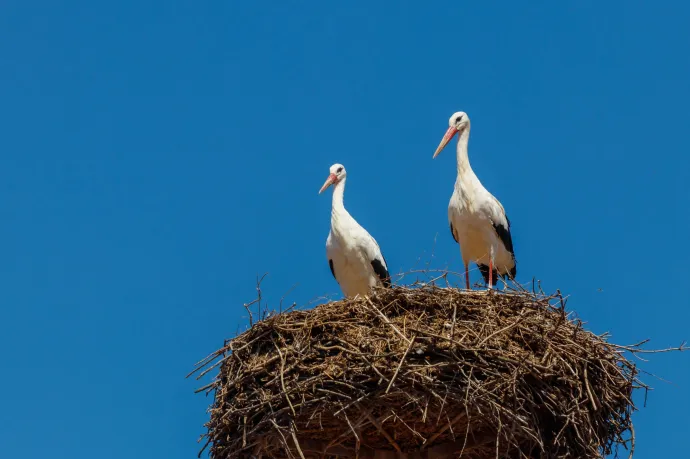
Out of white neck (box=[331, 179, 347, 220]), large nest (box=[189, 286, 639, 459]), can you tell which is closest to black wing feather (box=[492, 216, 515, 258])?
white neck (box=[331, 179, 347, 220])

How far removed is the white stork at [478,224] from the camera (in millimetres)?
13211

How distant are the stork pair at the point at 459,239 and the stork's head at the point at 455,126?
1.26 feet

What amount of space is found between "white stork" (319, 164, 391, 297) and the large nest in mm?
2741

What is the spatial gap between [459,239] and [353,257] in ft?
3.69

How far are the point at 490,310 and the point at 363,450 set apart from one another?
4.76ft

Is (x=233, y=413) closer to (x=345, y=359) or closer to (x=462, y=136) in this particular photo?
(x=345, y=359)

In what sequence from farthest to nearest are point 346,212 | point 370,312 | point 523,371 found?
point 346,212 → point 370,312 → point 523,371

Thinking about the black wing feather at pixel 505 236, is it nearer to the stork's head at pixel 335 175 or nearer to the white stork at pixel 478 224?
the white stork at pixel 478 224

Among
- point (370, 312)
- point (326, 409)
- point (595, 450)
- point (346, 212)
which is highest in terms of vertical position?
point (346, 212)

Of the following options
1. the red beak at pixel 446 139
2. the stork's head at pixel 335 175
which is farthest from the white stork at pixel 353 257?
the red beak at pixel 446 139

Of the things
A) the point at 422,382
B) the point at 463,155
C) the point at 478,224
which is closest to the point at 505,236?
the point at 478,224

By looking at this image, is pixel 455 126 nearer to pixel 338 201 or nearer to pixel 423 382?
pixel 338 201

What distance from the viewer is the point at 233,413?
9859 millimetres

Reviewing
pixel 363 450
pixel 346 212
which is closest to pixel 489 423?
pixel 363 450
